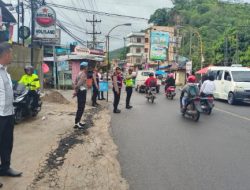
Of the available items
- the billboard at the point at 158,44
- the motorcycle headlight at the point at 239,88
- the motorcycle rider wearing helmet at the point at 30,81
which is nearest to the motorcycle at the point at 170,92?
the motorcycle headlight at the point at 239,88

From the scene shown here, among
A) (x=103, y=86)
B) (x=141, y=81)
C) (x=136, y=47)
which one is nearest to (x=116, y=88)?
(x=103, y=86)

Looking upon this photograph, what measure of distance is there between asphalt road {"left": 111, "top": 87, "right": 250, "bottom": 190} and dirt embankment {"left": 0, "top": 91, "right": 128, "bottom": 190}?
0.29 meters

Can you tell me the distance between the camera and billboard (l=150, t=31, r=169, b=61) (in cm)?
6356

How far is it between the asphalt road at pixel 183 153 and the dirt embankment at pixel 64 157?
0.29 metres

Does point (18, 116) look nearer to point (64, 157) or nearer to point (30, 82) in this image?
point (30, 82)

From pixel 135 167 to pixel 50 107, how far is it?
9.16m

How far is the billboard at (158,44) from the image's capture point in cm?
6356

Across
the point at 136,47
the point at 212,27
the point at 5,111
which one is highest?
the point at 212,27

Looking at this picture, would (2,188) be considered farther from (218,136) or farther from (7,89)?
(218,136)

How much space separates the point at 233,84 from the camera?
2052 cm

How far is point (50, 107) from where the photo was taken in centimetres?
1505

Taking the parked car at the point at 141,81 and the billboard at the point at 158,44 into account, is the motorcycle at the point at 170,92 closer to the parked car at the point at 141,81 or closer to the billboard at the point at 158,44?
the parked car at the point at 141,81

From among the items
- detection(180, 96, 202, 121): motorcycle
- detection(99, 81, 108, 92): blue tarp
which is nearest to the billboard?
detection(99, 81, 108, 92): blue tarp

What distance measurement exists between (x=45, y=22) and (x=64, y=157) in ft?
39.0
